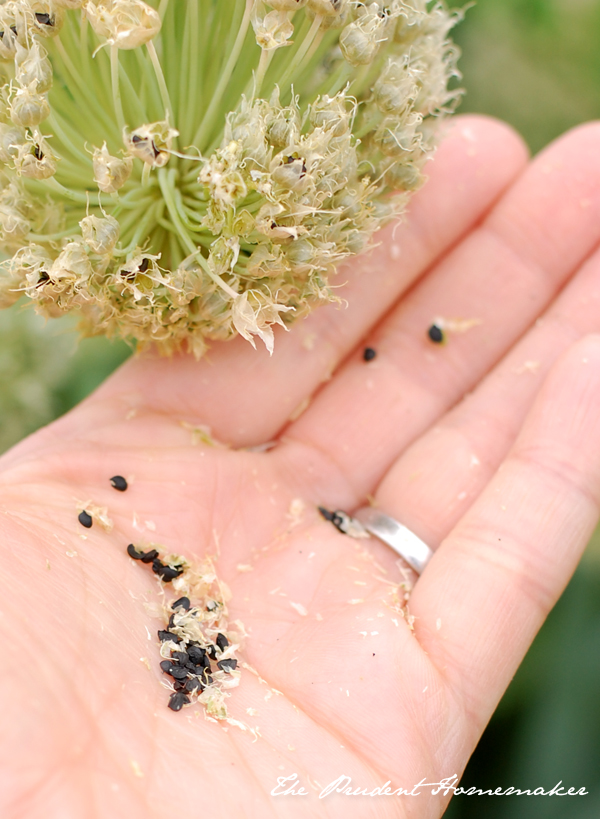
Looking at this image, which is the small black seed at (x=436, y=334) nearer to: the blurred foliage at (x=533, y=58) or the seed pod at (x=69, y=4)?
the blurred foliage at (x=533, y=58)

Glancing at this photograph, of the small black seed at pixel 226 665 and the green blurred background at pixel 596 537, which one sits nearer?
the small black seed at pixel 226 665

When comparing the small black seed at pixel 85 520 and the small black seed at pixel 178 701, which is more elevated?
the small black seed at pixel 85 520

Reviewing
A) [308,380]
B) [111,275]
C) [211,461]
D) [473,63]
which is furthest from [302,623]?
[473,63]

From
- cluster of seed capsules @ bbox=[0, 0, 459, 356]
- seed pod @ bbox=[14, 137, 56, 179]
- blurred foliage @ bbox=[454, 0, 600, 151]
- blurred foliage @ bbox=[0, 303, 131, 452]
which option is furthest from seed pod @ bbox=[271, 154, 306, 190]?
blurred foliage @ bbox=[454, 0, 600, 151]

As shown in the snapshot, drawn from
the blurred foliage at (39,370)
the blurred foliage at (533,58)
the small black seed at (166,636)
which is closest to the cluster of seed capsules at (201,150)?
the small black seed at (166,636)

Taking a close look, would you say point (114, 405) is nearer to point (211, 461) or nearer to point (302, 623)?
point (211, 461)

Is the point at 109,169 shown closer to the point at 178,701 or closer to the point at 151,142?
the point at 151,142

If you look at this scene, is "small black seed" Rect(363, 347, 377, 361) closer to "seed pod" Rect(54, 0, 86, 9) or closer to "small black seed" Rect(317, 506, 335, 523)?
"small black seed" Rect(317, 506, 335, 523)
